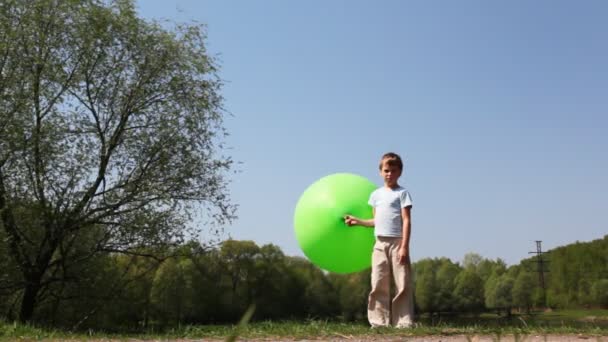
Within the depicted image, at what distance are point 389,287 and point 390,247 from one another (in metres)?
0.52

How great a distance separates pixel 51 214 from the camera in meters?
13.5

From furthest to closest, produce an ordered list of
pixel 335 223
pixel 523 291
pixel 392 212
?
pixel 523 291
pixel 335 223
pixel 392 212

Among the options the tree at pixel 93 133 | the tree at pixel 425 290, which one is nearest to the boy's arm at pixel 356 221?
the tree at pixel 93 133

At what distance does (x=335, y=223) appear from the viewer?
23.0 ft

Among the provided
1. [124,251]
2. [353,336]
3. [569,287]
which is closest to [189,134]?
[124,251]

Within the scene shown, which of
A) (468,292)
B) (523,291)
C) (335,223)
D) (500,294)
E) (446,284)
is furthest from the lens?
(468,292)

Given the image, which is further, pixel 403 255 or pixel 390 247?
pixel 390 247

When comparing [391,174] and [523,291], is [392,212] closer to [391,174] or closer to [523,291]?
[391,174]

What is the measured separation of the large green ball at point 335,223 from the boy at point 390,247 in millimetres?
161

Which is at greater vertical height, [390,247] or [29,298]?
[390,247]

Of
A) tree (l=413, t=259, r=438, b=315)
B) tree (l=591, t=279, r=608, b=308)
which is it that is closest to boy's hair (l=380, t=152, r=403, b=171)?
tree (l=591, t=279, r=608, b=308)

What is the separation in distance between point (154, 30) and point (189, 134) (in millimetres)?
2740

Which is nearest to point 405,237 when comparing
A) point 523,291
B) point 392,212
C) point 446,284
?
point 392,212

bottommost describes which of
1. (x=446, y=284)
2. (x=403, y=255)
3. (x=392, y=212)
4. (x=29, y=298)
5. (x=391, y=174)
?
(x=29, y=298)
